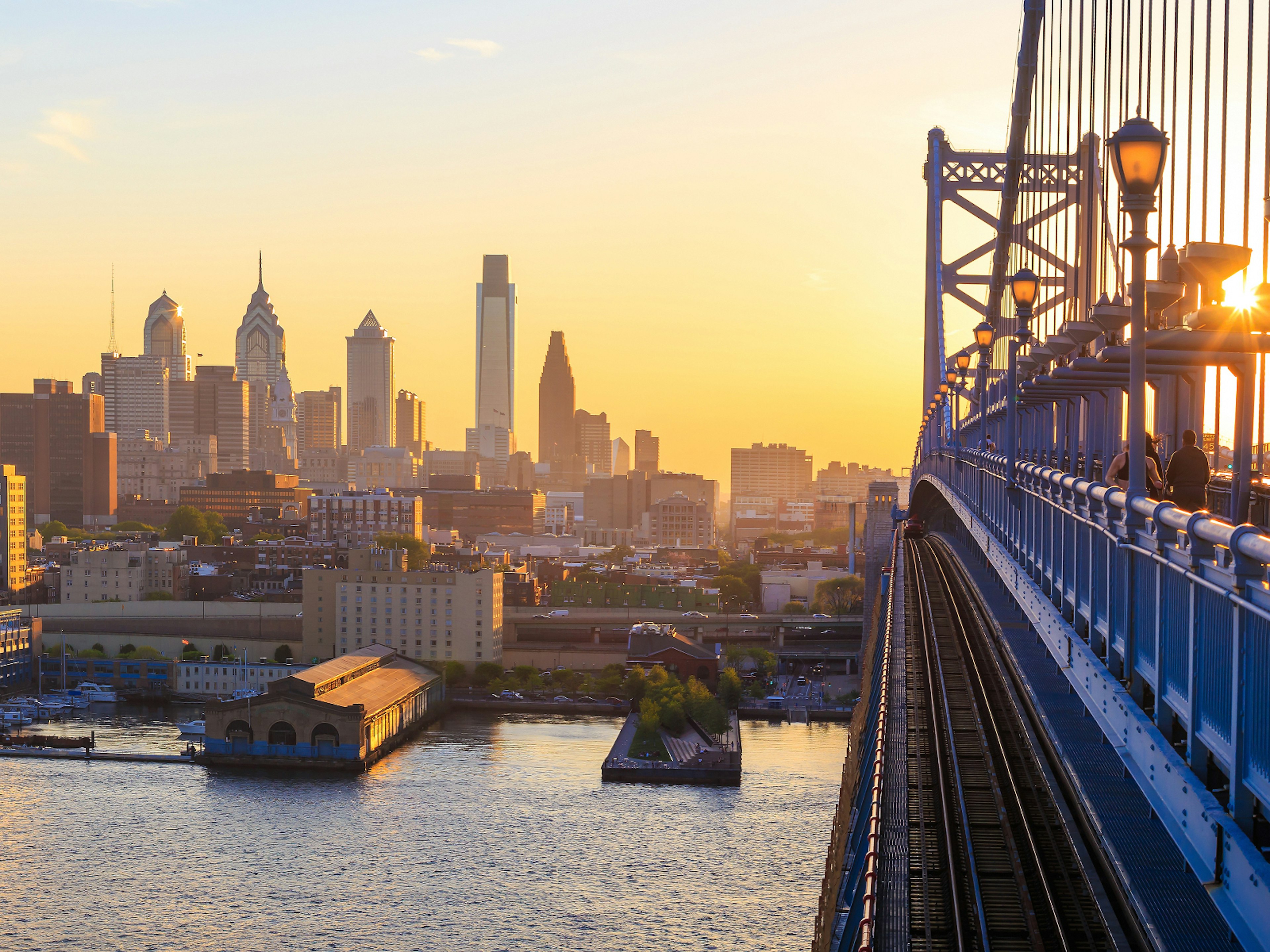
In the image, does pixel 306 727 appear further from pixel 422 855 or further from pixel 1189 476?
pixel 1189 476

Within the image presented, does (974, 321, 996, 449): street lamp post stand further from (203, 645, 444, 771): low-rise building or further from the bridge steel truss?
(203, 645, 444, 771): low-rise building

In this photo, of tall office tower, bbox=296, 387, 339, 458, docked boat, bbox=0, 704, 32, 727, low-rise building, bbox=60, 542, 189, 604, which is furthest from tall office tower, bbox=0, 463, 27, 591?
tall office tower, bbox=296, 387, 339, 458

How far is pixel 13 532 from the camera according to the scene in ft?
199

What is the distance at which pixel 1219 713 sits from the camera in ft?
10.2

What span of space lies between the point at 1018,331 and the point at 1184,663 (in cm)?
764

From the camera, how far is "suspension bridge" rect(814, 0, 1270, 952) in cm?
316

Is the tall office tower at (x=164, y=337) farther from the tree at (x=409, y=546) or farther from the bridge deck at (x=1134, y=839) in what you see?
the bridge deck at (x=1134, y=839)

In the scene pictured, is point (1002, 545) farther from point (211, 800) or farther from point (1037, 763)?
point (211, 800)

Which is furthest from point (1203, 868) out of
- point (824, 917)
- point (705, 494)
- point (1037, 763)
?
point (705, 494)

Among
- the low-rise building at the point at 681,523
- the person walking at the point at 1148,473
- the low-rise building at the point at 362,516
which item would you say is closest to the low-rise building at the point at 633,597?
the low-rise building at the point at 362,516

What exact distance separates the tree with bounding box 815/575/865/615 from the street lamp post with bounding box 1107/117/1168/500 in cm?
5197

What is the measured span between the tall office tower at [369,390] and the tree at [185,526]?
356ft

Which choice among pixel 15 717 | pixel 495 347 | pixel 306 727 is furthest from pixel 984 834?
pixel 495 347

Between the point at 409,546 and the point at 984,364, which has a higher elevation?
the point at 984,364
